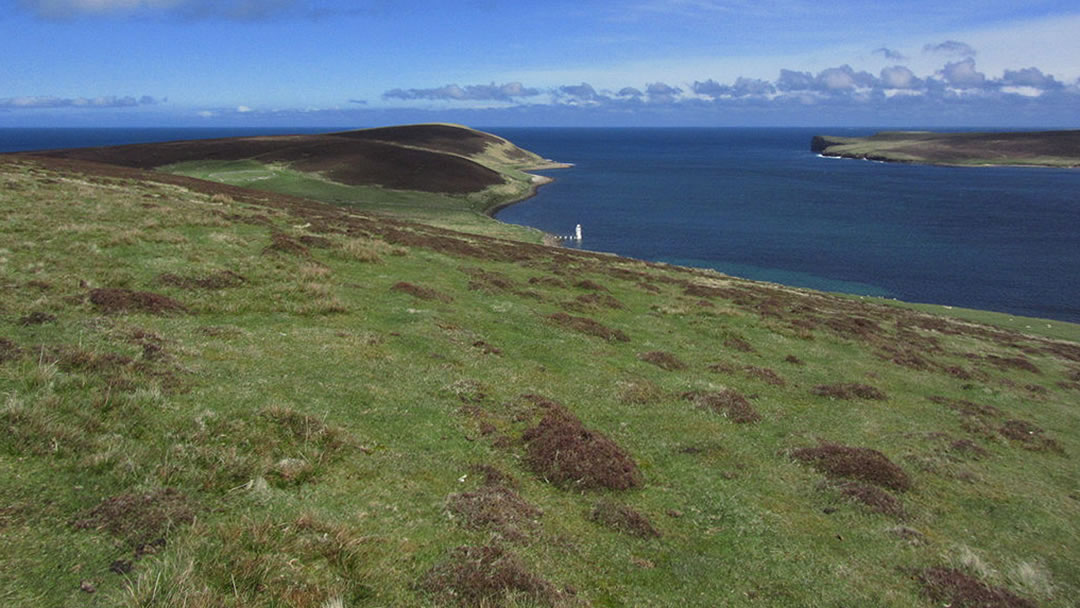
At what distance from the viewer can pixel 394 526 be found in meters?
11.8

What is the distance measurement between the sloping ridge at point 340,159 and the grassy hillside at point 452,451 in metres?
91.2

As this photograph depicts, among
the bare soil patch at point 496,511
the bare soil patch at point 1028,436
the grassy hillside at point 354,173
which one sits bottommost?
the bare soil patch at point 1028,436

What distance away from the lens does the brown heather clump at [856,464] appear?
18422 mm

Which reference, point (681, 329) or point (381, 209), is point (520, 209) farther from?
point (681, 329)

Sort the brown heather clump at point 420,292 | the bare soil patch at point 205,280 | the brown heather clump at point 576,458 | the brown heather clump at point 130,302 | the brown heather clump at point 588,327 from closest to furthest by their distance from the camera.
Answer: the brown heather clump at point 576,458, the brown heather clump at point 130,302, the bare soil patch at point 205,280, the brown heather clump at point 588,327, the brown heather clump at point 420,292

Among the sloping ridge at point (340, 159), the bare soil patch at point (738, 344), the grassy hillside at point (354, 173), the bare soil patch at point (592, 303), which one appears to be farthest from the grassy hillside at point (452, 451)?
the sloping ridge at point (340, 159)

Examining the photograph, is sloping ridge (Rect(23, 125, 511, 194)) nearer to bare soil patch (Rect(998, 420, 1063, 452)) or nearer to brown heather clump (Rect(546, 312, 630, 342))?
brown heather clump (Rect(546, 312, 630, 342))

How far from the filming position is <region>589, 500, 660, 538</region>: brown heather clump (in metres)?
13.6

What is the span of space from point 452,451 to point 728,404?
12.4 metres

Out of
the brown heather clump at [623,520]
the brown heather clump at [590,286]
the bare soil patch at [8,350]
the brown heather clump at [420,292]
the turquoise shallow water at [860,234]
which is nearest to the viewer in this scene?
the brown heather clump at [623,520]

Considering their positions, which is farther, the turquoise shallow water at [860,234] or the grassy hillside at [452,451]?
the turquoise shallow water at [860,234]

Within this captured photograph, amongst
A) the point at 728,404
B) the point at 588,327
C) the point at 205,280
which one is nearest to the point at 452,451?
the point at 728,404

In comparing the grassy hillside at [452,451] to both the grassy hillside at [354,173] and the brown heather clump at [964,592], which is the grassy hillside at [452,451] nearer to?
the brown heather clump at [964,592]

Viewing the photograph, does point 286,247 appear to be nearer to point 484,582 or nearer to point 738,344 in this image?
point 738,344
